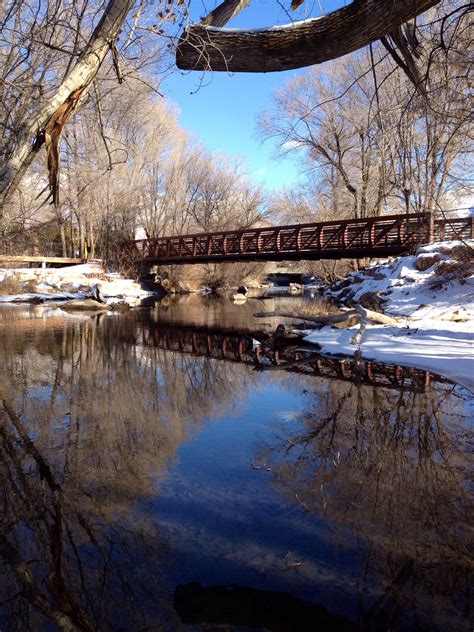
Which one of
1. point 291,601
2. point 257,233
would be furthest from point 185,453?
point 257,233

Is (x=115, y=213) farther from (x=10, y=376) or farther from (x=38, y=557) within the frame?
(x=38, y=557)

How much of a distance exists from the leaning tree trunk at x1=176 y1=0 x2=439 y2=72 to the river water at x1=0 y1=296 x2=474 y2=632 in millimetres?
2757

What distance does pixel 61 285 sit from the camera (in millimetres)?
25234

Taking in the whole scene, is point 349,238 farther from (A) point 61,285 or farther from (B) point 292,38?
(B) point 292,38

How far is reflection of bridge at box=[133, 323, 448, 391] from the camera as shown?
6.88 meters

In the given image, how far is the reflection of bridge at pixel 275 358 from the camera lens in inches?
271

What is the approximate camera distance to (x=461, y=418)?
193 inches

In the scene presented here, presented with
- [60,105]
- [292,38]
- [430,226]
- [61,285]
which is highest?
[430,226]

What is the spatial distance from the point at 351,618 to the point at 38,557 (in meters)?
1.68

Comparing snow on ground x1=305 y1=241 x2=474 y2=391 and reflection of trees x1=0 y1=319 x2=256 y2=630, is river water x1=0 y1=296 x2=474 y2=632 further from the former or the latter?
snow on ground x1=305 y1=241 x2=474 y2=391

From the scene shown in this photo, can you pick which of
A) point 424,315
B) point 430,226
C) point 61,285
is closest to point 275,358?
point 424,315

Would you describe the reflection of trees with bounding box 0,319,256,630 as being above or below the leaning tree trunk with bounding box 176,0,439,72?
below

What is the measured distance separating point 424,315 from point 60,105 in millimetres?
11171

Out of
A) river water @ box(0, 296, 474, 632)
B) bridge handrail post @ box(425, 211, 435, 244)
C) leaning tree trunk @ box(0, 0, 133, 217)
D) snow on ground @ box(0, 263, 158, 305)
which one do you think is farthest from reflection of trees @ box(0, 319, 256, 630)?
snow on ground @ box(0, 263, 158, 305)
